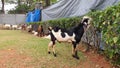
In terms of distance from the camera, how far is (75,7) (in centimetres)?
1060

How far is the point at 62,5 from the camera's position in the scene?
12.7 meters

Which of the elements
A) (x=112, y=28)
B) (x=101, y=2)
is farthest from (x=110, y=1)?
(x=112, y=28)

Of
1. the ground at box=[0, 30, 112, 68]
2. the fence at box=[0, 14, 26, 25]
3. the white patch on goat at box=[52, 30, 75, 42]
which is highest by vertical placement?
the white patch on goat at box=[52, 30, 75, 42]

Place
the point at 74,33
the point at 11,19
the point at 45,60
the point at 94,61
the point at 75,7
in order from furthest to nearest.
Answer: the point at 11,19 < the point at 75,7 < the point at 74,33 < the point at 94,61 < the point at 45,60

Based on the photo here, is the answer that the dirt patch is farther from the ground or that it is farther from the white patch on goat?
A: the white patch on goat

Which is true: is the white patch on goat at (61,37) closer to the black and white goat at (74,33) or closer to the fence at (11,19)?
the black and white goat at (74,33)

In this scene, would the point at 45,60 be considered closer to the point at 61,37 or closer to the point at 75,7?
the point at 61,37

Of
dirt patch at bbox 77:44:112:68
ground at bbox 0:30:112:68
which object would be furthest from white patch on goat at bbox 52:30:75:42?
dirt patch at bbox 77:44:112:68

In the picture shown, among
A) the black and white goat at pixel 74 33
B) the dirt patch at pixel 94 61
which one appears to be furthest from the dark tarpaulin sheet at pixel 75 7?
the dirt patch at pixel 94 61

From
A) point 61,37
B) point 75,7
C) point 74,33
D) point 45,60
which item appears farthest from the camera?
point 75,7

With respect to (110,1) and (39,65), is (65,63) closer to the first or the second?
(39,65)

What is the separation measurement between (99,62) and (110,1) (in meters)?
1.96

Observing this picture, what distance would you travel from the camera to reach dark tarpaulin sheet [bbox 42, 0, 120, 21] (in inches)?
324

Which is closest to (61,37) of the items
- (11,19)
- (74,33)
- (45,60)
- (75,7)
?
(74,33)
